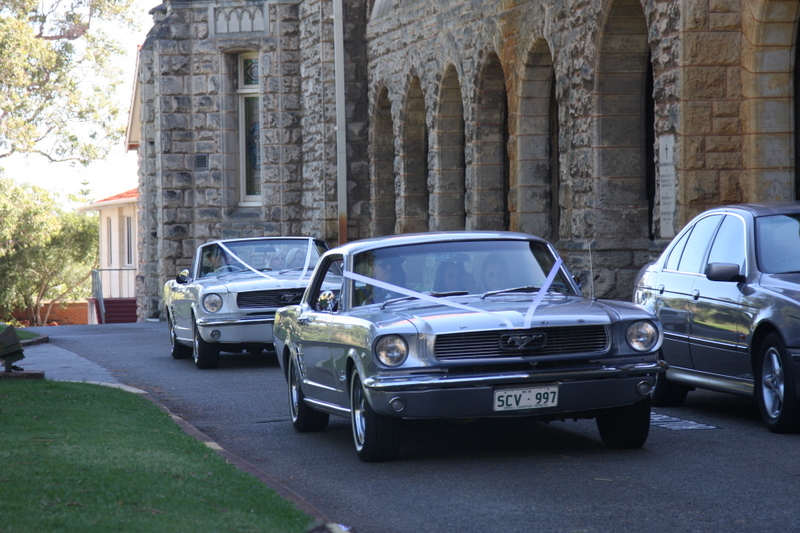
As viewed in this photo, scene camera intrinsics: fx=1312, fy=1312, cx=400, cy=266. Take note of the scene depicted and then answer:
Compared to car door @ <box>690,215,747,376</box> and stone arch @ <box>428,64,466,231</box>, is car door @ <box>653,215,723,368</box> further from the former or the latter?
stone arch @ <box>428,64,466,231</box>

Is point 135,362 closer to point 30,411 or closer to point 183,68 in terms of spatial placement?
point 30,411

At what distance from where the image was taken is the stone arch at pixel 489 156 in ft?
70.5

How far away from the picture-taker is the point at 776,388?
9016 millimetres

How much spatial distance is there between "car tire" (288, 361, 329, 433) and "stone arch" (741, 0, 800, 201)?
22.0 ft

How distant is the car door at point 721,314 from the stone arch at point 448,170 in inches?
539

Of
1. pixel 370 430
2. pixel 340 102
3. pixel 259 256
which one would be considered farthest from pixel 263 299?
pixel 340 102

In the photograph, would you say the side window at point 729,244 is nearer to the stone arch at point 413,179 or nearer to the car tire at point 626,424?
the car tire at point 626,424

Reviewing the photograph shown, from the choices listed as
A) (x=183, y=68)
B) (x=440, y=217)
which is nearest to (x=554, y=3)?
(x=440, y=217)

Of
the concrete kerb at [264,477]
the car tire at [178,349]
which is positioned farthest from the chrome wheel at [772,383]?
the car tire at [178,349]

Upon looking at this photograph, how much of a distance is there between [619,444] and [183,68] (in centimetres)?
2390

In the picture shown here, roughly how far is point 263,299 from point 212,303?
62 centimetres

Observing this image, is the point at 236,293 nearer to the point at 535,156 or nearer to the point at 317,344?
the point at 535,156

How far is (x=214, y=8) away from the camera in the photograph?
3059 cm

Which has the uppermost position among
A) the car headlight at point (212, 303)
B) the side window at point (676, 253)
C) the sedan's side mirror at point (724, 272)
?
the side window at point (676, 253)
